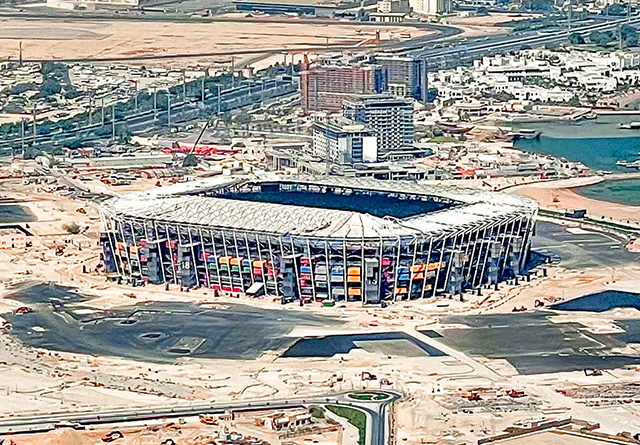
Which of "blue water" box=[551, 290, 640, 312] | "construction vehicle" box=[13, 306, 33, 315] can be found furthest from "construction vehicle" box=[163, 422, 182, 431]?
"blue water" box=[551, 290, 640, 312]

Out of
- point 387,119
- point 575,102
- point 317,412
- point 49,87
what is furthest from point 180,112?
point 317,412

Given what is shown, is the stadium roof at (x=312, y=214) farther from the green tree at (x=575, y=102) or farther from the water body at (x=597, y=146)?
the green tree at (x=575, y=102)

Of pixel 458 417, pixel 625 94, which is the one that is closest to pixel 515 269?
pixel 458 417

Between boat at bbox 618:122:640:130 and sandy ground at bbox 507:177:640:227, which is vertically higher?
sandy ground at bbox 507:177:640:227

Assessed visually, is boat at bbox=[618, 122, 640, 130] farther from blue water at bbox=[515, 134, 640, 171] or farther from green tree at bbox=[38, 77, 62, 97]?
green tree at bbox=[38, 77, 62, 97]

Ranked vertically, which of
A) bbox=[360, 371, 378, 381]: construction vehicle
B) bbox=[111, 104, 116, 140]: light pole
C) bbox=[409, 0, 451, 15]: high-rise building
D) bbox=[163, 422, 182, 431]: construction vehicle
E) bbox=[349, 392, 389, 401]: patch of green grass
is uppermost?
bbox=[163, 422, 182, 431]: construction vehicle

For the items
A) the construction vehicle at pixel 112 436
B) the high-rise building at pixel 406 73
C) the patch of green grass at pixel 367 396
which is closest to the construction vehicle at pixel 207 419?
the construction vehicle at pixel 112 436

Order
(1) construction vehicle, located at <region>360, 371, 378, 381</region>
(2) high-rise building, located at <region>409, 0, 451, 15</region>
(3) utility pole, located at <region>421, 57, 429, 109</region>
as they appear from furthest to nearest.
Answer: (2) high-rise building, located at <region>409, 0, 451, 15</region>, (3) utility pole, located at <region>421, 57, 429, 109</region>, (1) construction vehicle, located at <region>360, 371, 378, 381</region>

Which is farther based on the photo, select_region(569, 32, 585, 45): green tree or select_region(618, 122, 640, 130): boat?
select_region(569, 32, 585, 45): green tree
